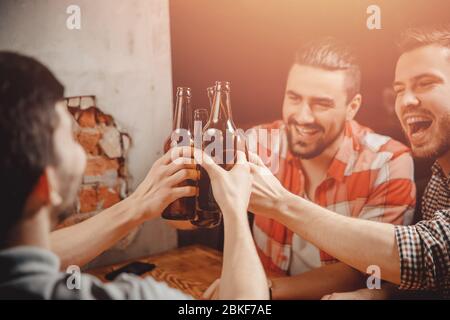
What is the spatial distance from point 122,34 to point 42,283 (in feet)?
3.59

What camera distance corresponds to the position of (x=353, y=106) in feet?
5.88

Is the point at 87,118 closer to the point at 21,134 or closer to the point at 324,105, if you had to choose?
the point at 21,134

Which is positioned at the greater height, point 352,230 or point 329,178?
point 329,178

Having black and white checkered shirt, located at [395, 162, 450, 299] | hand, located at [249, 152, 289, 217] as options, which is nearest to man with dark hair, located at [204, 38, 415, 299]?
hand, located at [249, 152, 289, 217]

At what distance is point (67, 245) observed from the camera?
1.58 meters

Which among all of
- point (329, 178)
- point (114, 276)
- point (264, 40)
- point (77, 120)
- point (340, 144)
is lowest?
point (114, 276)

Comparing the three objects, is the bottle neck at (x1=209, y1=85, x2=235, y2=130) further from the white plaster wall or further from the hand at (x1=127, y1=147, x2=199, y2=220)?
the white plaster wall

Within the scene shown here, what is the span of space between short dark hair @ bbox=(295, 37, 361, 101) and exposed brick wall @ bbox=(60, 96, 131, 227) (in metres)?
0.87

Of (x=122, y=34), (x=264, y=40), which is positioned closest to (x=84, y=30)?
(x=122, y=34)

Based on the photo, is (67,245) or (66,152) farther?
(67,245)

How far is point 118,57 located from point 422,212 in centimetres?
137

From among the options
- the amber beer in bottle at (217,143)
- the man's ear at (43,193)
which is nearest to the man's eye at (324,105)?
the amber beer in bottle at (217,143)

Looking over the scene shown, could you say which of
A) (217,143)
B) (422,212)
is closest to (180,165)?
(217,143)

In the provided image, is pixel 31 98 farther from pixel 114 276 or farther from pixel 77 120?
pixel 114 276
